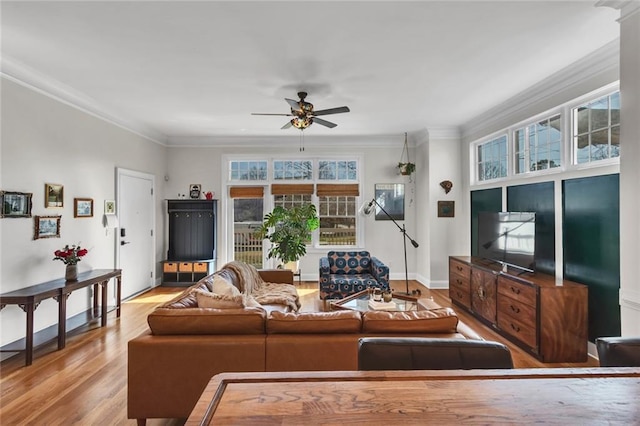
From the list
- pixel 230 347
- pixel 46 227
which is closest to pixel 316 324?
pixel 230 347

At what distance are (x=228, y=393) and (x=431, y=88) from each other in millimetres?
3880

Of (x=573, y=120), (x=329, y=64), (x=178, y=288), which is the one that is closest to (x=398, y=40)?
(x=329, y=64)

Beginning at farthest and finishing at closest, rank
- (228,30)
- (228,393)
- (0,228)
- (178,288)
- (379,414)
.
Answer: (178,288)
(0,228)
(228,30)
(228,393)
(379,414)

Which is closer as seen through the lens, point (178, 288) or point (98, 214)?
point (98, 214)

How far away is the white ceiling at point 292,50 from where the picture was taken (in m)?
2.37

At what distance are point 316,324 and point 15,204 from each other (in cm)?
329

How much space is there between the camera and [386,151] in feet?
21.3

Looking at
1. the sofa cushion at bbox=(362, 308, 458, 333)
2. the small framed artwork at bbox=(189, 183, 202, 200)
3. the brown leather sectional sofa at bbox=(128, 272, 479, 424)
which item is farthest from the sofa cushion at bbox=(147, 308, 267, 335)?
the small framed artwork at bbox=(189, 183, 202, 200)

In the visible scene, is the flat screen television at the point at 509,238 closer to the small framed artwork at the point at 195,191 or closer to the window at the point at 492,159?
the window at the point at 492,159

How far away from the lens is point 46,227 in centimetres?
359

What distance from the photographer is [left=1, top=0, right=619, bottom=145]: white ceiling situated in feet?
7.77

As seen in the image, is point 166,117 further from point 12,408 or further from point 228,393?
point 228,393

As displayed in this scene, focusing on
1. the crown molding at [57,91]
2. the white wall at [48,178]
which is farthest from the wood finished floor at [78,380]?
the crown molding at [57,91]

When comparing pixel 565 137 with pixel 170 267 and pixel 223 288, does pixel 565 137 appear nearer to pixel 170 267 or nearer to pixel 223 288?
pixel 223 288
